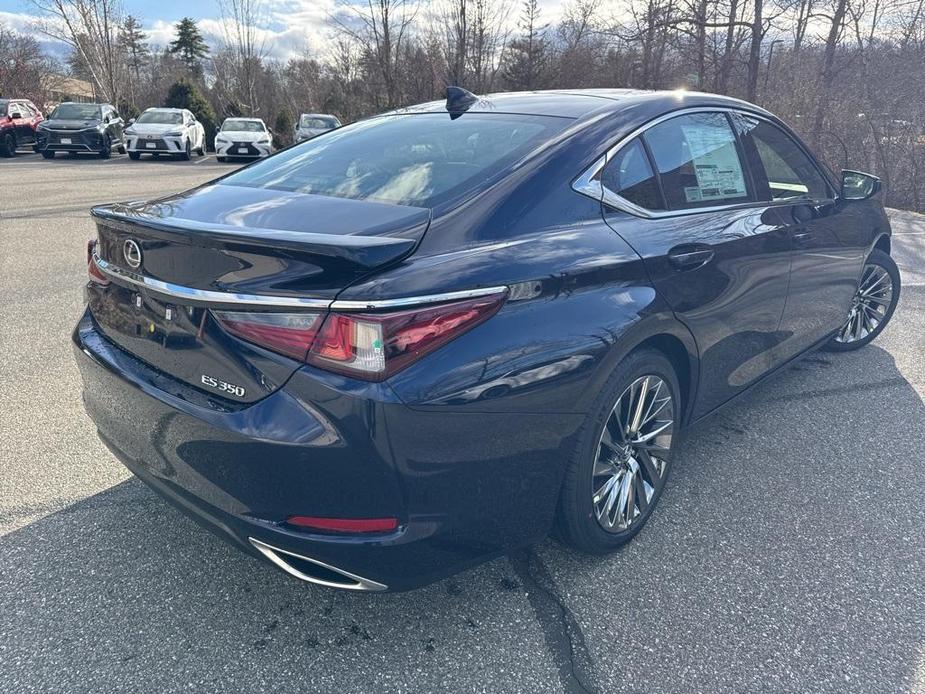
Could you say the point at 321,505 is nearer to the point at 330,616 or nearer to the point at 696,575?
the point at 330,616

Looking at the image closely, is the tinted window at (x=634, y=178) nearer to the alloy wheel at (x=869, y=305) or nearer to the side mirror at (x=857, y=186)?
the side mirror at (x=857, y=186)

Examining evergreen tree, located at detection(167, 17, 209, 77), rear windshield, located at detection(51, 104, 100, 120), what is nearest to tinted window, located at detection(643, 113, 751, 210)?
rear windshield, located at detection(51, 104, 100, 120)

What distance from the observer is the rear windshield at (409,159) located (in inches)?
91.2

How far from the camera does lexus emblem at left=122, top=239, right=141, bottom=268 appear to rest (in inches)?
82.4

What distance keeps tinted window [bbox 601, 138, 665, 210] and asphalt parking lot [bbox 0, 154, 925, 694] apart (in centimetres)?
132

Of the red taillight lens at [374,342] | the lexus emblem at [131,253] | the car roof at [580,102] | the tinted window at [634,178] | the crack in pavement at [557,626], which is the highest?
the car roof at [580,102]

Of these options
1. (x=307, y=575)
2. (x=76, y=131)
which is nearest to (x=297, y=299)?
(x=307, y=575)

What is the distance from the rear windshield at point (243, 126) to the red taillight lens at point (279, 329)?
21517mm

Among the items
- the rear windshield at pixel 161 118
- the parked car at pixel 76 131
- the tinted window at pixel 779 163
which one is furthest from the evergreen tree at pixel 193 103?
the tinted window at pixel 779 163

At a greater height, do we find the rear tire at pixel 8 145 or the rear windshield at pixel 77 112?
the rear windshield at pixel 77 112

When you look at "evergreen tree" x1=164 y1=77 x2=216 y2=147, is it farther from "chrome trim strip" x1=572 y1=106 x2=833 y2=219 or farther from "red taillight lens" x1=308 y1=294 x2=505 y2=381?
"red taillight lens" x1=308 y1=294 x2=505 y2=381

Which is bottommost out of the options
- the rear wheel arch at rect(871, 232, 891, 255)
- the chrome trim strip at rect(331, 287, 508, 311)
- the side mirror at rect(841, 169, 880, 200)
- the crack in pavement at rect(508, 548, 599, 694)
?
the crack in pavement at rect(508, 548, 599, 694)

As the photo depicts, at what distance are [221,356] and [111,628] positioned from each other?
1026 mm

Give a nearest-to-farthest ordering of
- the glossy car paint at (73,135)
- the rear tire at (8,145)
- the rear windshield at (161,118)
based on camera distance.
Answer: the glossy car paint at (73,135) → the rear tire at (8,145) → the rear windshield at (161,118)
